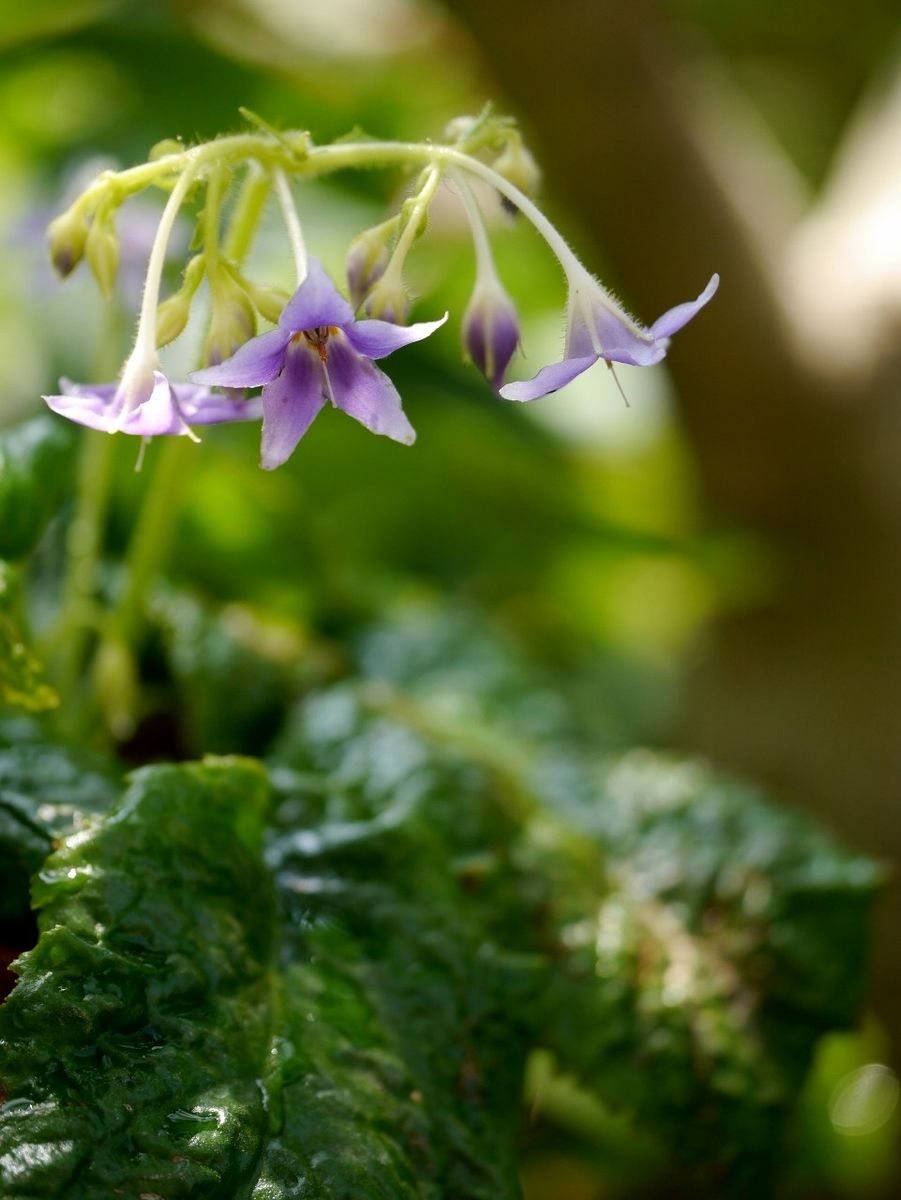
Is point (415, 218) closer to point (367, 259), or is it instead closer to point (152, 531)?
point (367, 259)

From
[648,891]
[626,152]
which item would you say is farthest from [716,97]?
[648,891]

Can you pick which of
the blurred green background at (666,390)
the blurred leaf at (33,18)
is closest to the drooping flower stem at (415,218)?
the blurred green background at (666,390)

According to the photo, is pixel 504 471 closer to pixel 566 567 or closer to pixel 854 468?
pixel 566 567

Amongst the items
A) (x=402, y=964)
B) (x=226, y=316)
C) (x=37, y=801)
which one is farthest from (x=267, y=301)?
(x=402, y=964)

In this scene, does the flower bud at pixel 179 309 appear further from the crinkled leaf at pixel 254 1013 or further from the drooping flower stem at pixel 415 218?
the crinkled leaf at pixel 254 1013

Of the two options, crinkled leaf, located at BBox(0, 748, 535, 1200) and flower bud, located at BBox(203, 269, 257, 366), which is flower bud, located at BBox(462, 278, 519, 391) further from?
crinkled leaf, located at BBox(0, 748, 535, 1200)

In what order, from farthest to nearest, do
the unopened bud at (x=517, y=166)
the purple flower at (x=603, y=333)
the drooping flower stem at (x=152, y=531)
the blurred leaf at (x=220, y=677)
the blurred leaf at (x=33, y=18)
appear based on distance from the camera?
1. the blurred leaf at (x=33, y=18)
2. the blurred leaf at (x=220, y=677)
3. the drooping flower stem at (x=152, y=531)
4. the unopened bud at (x=517, y=166)
5. the purple flower at (x=603, y=333)
